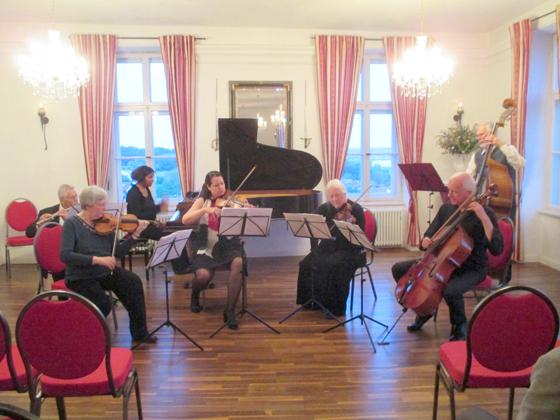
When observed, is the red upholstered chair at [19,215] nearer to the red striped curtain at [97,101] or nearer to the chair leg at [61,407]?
the red striped curtain at [97,101]

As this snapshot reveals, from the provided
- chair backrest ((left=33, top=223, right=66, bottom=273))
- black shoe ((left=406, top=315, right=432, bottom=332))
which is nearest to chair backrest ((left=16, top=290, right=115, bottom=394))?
chair backrest ((left=33, top=223, right=66, bottom=273))

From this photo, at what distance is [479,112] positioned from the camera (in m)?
7.31

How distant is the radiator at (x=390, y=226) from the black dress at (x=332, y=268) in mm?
2903

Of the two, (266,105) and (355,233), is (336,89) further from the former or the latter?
(355,233)

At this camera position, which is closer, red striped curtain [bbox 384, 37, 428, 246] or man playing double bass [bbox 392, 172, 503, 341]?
man playing double bass [bbox 392, 172, 503, 341]

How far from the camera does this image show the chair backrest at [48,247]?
13.2 feet

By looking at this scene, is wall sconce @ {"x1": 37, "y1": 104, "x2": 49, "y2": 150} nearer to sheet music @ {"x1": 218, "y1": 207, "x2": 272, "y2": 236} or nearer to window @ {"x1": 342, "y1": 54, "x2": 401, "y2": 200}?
sheet music @ {"x1": 218, "y1": 207, "x2": 272, "y2": 236}

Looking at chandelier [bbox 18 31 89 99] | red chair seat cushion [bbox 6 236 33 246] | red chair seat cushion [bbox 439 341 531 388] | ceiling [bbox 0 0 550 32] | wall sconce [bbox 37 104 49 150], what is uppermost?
ceiling [bbox 0 0 550 32]

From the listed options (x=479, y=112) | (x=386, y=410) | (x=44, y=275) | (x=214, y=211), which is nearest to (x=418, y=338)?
(x=386, y=410)

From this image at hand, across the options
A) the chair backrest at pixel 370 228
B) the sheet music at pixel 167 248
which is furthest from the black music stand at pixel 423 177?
the sheet music at pixel 167 248

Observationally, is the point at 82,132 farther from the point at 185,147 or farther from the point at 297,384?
the point at 297,384

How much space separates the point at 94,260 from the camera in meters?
3.55

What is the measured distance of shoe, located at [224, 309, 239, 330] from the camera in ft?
13.9

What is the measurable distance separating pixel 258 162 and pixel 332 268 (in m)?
2.19
